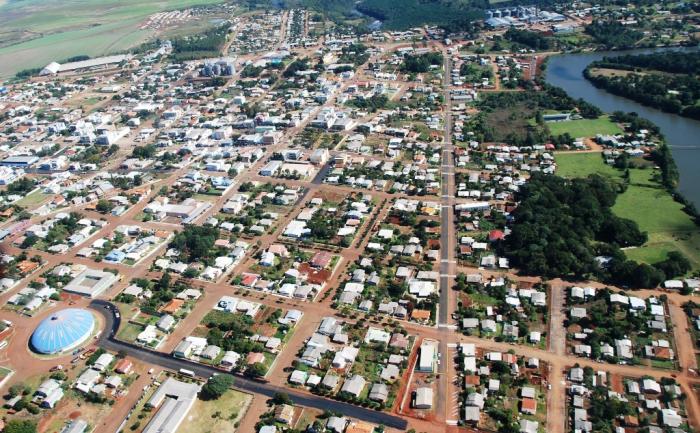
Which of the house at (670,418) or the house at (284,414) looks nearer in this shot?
the house at (670,418)

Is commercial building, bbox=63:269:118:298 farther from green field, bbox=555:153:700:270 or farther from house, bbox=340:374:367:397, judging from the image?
green field, bbox=555:153:700:270

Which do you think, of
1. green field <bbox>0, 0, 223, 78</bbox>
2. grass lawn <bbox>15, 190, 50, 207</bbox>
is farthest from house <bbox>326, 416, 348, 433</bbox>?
green field <bbox>0, 0, 223, 78</bbox>

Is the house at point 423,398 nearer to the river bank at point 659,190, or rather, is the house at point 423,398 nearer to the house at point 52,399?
the house at point 52,399

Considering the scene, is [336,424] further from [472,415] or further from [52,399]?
[52,399]

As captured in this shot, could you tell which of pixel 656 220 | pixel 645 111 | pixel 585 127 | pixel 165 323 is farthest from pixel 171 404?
pixel 645 111

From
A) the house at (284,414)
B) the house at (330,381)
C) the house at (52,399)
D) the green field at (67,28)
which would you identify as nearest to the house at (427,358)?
the house at (330,381)

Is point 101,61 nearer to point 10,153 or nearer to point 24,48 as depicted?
point 24,48
